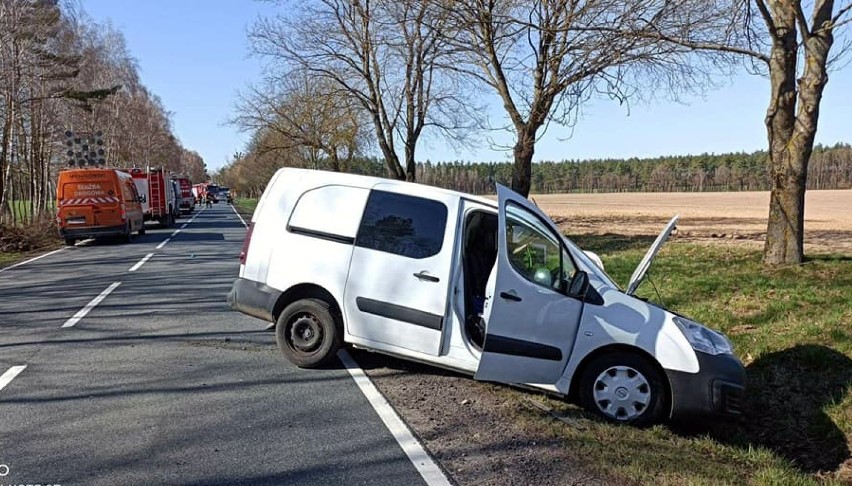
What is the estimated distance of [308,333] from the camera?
6422 mm

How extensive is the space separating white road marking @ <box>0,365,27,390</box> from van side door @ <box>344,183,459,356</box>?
299 centimetres

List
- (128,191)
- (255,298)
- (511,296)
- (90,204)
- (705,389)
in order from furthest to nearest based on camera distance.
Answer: (128,191) → (90,204) → (255,298) → (511,296) → (705,389)

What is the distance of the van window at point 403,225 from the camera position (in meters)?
5.83

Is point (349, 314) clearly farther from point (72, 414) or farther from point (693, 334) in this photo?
point (693, 334)

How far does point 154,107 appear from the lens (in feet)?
229

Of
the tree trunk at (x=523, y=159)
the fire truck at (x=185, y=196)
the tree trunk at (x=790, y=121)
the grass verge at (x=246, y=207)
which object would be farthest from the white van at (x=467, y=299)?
the fire truck at (x=185, y=196)

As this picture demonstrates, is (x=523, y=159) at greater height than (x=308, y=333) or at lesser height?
greater

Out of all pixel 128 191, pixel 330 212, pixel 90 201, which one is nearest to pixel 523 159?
pixel 330 212

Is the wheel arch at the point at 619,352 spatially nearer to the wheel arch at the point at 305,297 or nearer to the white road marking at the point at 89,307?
the wheel arch at the point at 305,297

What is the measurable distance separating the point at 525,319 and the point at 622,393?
98cm

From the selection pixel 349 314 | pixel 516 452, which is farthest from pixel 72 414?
pixel 516 452

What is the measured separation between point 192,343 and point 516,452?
4.37m

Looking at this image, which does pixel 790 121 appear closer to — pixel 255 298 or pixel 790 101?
pixel 790 101

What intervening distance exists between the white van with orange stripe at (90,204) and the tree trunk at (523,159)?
12940mm
